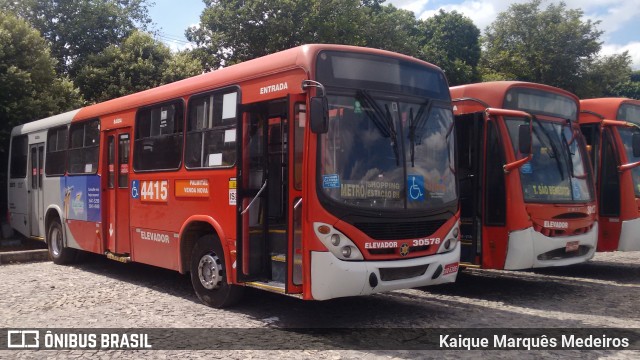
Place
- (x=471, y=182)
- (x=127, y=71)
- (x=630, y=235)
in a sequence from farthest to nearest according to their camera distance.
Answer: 1. (x=127, y=71)
2. (x=630, y=235)
3. (x=471, y=182)

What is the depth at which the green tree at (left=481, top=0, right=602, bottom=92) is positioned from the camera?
115ft

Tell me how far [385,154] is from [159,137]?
391 cm

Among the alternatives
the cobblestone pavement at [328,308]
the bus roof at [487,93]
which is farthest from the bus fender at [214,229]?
the bus roof at [487,93]

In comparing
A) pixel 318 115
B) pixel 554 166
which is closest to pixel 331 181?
pixel 318 115

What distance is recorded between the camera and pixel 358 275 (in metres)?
5.93

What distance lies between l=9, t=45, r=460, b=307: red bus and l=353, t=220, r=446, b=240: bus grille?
18 mm

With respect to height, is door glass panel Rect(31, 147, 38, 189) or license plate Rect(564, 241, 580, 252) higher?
door glass panel Rect(31, 147, 38, 189)

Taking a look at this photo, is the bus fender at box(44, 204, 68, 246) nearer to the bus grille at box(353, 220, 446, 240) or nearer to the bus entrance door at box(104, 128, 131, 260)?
the bus entrance door at box(104, 128, 131, 260)

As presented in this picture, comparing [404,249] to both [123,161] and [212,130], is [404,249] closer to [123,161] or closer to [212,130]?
[212,130]

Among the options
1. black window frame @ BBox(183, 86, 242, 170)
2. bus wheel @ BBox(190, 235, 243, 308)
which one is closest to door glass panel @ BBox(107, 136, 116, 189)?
black window frame @ BBox(183, 86, 242, 170)

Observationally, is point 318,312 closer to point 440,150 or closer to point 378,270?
point 378,270

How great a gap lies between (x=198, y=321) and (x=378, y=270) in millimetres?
2324

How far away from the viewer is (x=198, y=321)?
6852 mm

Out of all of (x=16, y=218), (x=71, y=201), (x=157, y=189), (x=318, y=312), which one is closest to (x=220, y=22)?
(x=16, y=218)
